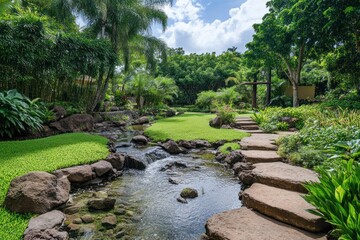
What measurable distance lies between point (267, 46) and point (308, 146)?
11.6 m

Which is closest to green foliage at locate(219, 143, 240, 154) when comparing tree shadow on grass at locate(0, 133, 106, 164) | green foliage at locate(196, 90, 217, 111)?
tree shadow on grass at locate(0, 133, 106, 164)

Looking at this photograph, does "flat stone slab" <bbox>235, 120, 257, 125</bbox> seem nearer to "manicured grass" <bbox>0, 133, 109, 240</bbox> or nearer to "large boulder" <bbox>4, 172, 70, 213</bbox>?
"manicured grass" <bbox>0, 133, 109, 240</bbox>

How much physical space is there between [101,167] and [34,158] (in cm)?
144

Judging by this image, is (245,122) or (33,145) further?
(245,122)

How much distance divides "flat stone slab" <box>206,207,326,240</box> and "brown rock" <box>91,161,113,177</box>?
2.96 meters

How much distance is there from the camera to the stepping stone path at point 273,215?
265cm

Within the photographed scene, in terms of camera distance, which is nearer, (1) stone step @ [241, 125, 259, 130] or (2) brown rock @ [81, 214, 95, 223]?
(2) brown rock @ [81, 214, 95, 223]

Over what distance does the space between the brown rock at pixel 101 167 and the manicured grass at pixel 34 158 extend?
31 centimetres

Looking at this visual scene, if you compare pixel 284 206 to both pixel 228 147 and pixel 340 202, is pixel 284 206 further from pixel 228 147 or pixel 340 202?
pixel 228 147

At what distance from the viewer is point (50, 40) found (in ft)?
30.0

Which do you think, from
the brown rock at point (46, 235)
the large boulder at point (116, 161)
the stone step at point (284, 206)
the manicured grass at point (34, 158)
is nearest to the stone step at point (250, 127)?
the manicured grass at point (34, 158)

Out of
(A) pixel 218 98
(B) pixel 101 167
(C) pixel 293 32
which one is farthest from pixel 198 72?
(B) pixel 101 167

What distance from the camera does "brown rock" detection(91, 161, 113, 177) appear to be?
5.06m

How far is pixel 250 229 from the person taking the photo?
278 cm
